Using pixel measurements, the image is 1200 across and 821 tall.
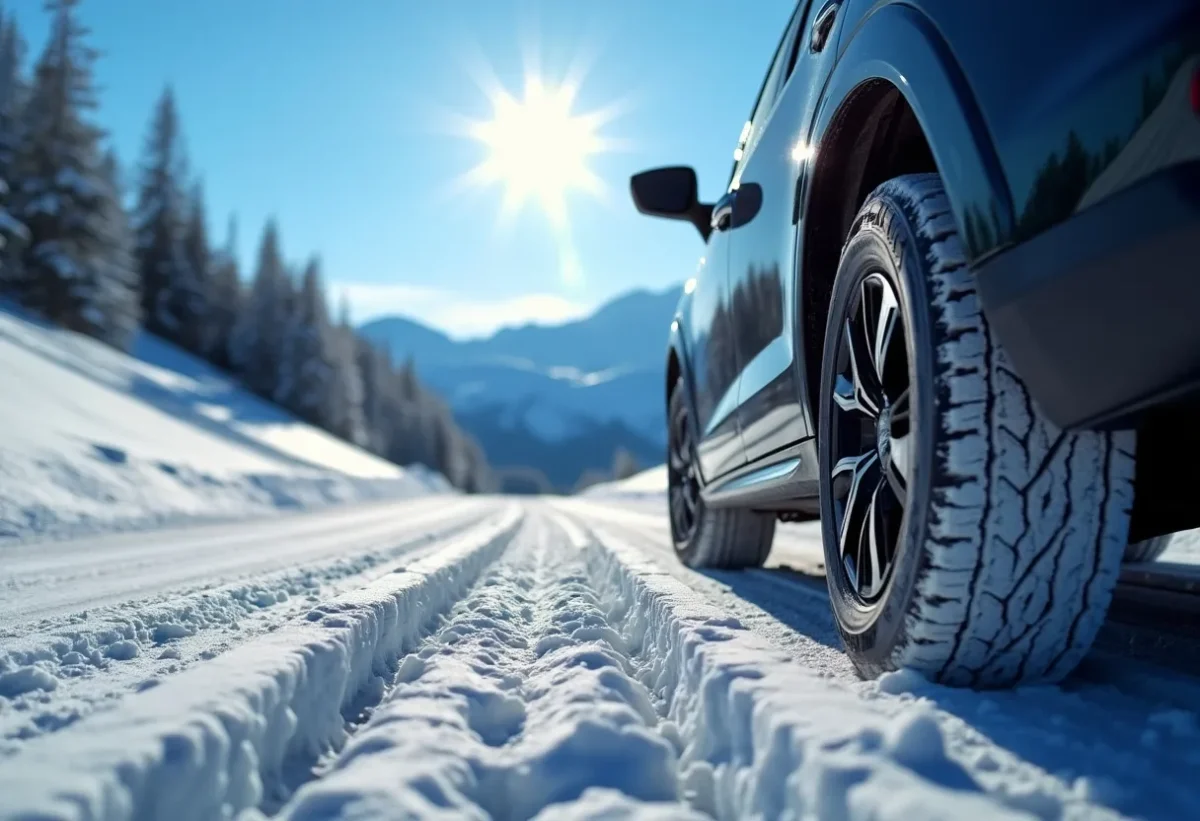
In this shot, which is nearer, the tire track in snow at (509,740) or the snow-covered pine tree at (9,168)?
the tire track in snow at (509,740)

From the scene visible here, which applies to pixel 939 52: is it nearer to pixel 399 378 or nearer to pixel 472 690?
pixel 472 690

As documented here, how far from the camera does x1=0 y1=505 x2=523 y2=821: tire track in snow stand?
1.02m

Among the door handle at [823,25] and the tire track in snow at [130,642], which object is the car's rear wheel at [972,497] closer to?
the door handle at [823,25]

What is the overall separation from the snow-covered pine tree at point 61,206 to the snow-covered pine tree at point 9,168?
0.36 m

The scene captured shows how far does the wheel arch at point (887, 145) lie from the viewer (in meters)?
1.30

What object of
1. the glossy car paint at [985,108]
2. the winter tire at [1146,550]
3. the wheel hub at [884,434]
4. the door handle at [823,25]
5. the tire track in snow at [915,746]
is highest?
the door handle at [823,25]

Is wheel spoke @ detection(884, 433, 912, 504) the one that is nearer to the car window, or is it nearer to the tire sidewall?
the tire sidewall

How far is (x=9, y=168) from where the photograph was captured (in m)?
27.3

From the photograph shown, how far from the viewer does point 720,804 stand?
4.11ft

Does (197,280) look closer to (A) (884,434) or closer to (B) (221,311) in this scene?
(B) (221,311)

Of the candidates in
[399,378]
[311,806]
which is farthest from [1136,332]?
[399,378]

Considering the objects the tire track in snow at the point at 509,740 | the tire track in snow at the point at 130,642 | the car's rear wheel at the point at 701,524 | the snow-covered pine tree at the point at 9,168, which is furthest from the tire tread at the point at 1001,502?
the snow-covered pine tree at the point at 9,168

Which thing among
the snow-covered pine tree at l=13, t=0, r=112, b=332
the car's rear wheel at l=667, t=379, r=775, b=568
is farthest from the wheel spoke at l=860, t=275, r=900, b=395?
the snow-covered pine tree at l=13, t=0, r=112, b=332

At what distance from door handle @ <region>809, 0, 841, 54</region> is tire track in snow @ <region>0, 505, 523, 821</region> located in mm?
1927
